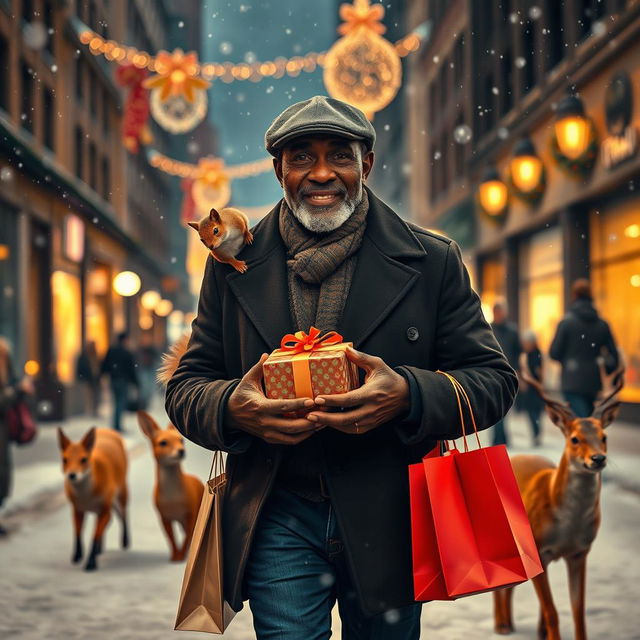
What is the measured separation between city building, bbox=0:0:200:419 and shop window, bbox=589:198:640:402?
8250 mm

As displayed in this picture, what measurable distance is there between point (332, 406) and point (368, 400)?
10 cm

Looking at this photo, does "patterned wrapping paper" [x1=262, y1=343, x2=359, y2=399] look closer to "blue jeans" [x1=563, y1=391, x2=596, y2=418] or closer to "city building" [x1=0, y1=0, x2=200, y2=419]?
"blue jeans" [x1=563, y1=391, x2=596, y2=418]

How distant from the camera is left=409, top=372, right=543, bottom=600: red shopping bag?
A: 2.67 meters

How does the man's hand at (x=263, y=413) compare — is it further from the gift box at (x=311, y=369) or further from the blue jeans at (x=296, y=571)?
Answer: the blue jeans at (x=296, y=571)

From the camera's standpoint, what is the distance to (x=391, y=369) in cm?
274

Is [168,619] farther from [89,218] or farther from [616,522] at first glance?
[89,218]

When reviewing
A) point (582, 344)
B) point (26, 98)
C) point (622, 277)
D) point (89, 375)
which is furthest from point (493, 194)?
point (582, 344)

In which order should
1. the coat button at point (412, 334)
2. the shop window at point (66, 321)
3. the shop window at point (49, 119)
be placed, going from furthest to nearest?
1. the shop window at point (66, 321)
2. the shop window at point (49, 119)
3. the coat button at point (412, 334)

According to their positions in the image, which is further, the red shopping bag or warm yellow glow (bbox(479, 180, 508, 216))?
warm yellow glow (bbox(479, 180, 508, 216))

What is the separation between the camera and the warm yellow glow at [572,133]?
47.8 feet

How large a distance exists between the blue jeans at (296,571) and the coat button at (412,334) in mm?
522

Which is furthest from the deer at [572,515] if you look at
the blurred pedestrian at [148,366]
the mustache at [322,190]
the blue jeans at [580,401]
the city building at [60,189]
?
the blurred pedestrian at [148,366]

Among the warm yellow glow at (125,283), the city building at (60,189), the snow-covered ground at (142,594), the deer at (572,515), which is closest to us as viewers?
the deer at (572,515)

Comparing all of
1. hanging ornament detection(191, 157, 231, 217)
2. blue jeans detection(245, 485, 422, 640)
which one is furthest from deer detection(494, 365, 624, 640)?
hanging ornament detection(191, 157, 231, 217)
